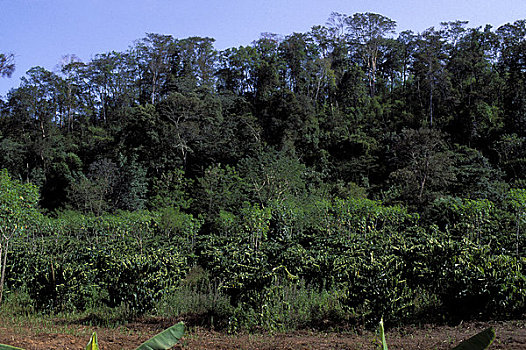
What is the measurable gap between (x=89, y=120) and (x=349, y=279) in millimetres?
41038

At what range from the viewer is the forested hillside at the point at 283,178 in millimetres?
5605

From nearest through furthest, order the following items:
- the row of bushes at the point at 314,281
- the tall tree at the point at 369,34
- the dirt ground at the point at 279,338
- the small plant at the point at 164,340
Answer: the small plant at the point at 164,340, the dirt ground at the point at 279,338, the row of bushes at the point at 314,281, the tall tree at the point at 369,34

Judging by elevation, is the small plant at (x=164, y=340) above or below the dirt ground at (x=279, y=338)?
above

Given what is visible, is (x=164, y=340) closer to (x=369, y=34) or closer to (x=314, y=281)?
(x=314, y=281)

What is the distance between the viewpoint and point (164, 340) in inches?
69.5

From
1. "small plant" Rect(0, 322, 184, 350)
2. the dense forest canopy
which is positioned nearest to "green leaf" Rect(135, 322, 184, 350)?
"small plant" Rect(0, 322, 184, 350)

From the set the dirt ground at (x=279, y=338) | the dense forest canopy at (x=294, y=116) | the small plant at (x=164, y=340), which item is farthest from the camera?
the dense forest canopy at (x=294, y=116)

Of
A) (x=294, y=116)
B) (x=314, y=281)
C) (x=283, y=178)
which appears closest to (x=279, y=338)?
(x=314, y=281)

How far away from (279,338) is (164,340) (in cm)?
341

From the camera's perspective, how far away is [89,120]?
4178cm

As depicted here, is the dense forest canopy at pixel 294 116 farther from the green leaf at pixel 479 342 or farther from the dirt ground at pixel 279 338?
the green leaf at pixel 479 342

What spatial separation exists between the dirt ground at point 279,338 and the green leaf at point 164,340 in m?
2.78

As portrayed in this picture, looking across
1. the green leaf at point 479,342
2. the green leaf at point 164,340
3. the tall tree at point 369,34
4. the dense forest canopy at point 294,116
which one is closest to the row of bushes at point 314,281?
the green leaf at point 164,340

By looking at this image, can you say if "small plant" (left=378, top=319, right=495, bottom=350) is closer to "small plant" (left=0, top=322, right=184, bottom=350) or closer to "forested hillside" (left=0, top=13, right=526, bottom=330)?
"small plant" (left=0, top=322, right=184, bottom=350)
